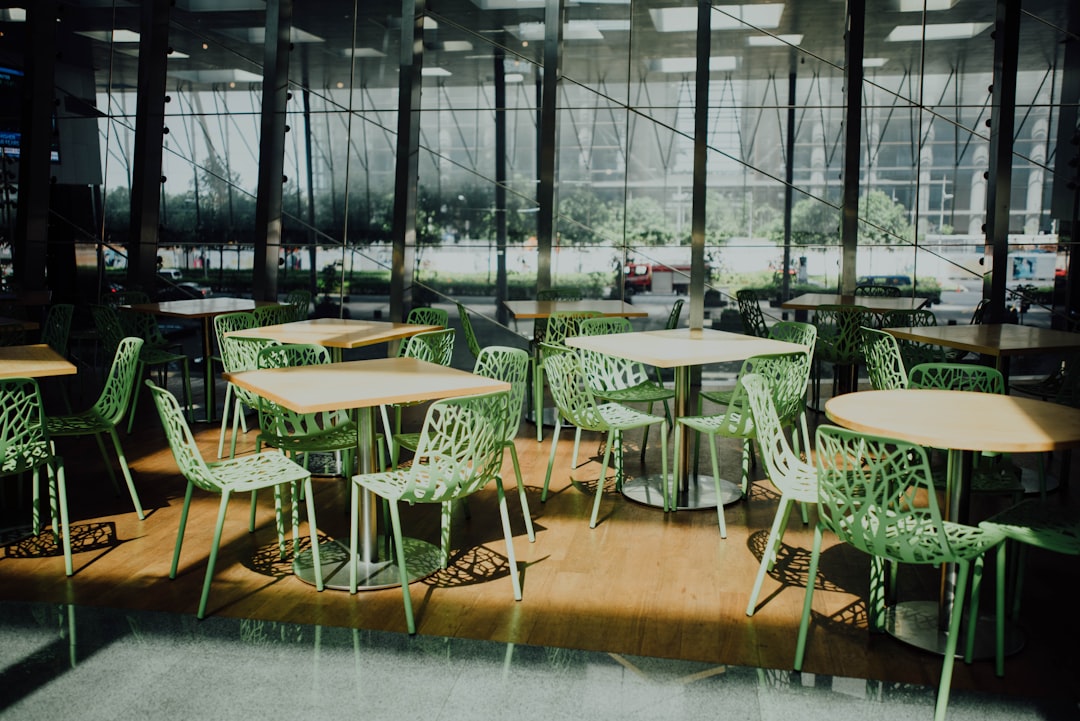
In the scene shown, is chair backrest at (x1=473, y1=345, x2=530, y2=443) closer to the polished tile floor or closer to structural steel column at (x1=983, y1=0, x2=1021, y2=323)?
the polished tile floor

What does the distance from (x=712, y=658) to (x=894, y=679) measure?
22.5 inches

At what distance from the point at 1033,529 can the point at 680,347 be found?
2.20 metres

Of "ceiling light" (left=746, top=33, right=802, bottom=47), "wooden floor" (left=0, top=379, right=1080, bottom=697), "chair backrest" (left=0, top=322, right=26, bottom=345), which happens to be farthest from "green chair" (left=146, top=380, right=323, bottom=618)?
"ceiling light" (left=746, top=33, right=802, bottom=47)

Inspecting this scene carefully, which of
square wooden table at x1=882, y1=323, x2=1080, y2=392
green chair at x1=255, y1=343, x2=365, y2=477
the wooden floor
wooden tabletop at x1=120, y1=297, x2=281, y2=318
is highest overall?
wooden tabletop at x1=120, y1=297, x2=281, y2=318

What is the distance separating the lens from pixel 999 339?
5.06 m

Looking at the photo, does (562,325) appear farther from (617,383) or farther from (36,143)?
(36,143)

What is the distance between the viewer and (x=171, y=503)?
466 cm

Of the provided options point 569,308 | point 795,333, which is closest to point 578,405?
point 795,333

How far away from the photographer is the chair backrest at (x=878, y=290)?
795 cm

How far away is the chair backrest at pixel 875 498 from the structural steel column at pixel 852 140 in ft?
18.7

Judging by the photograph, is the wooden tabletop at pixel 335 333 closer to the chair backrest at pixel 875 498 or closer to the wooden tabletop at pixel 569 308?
the wooden tabletop at pixel 569 308

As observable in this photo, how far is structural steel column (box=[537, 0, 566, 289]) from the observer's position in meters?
7.98

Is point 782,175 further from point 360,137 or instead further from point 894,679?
point 894,679

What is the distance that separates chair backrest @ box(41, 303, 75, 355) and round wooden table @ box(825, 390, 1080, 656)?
5.24m
